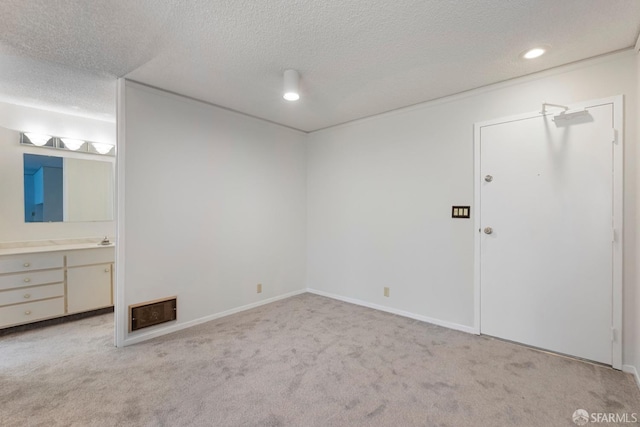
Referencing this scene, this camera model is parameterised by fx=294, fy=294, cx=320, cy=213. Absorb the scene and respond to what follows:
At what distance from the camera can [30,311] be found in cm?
316

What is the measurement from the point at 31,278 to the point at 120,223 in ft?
4.70

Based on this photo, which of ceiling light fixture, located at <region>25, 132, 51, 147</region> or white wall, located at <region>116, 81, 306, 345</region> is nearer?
white wall, located at <region>116, 81, 306, 345</region>

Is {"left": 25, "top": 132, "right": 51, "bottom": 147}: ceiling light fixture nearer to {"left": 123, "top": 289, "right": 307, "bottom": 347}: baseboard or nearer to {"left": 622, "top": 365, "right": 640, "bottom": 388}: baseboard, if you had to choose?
{"left": 123, "top": 289, "right": 307, "bottom": 347}: baseboard

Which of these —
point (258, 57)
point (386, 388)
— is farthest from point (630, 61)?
point (386, 388)

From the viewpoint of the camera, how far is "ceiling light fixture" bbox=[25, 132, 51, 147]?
3575 millimetres

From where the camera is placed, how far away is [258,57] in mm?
2400

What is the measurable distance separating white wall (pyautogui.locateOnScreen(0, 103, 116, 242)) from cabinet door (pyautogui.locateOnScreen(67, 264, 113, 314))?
0.71 meters

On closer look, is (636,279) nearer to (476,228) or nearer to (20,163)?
(476,228)

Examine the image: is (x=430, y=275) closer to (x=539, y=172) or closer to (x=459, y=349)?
(x=459, y=349)

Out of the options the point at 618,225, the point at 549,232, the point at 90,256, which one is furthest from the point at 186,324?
the point at 618,225

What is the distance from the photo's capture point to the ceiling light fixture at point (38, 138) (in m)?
3.58

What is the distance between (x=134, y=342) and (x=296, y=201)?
2.62 metres

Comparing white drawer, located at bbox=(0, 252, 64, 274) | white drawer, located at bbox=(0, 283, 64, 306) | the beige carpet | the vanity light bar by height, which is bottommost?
the beige carpet

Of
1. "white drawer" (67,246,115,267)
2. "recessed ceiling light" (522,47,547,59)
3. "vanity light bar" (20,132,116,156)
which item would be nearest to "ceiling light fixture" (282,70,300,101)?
"recessed ceiling light" (522,47,547,59)
